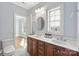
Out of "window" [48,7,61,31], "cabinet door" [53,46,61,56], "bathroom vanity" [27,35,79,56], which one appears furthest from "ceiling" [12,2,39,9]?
"cabinet door" [53,46,61,56]

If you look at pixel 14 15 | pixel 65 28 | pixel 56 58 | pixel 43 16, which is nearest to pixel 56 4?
pixel 43 16

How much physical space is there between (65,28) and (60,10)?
28cm

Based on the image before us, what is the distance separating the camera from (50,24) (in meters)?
1.55

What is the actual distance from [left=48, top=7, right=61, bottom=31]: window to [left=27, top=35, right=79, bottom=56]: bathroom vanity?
22cm

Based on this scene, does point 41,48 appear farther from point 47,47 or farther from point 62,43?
point 62,43

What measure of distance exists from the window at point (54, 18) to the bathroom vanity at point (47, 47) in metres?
0.22

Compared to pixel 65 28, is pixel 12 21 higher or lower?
higher

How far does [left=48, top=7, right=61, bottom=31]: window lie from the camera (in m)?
1.52

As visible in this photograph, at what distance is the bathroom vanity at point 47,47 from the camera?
1.46m

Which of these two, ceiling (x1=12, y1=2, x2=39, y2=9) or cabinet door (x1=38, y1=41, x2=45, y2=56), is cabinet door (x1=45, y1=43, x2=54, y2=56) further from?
ceiling (x1=12, y1=2, x2=39, y2=9)

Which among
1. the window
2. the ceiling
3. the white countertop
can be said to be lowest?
the white countertop

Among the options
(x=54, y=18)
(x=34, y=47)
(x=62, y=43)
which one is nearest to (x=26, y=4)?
(x=54, y=18)

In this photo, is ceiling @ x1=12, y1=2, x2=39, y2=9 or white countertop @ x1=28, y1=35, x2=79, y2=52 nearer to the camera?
white countertop @ x1=28, y1=35, x2=79, y2=52

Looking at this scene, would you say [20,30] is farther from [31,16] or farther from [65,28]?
[65,28]
